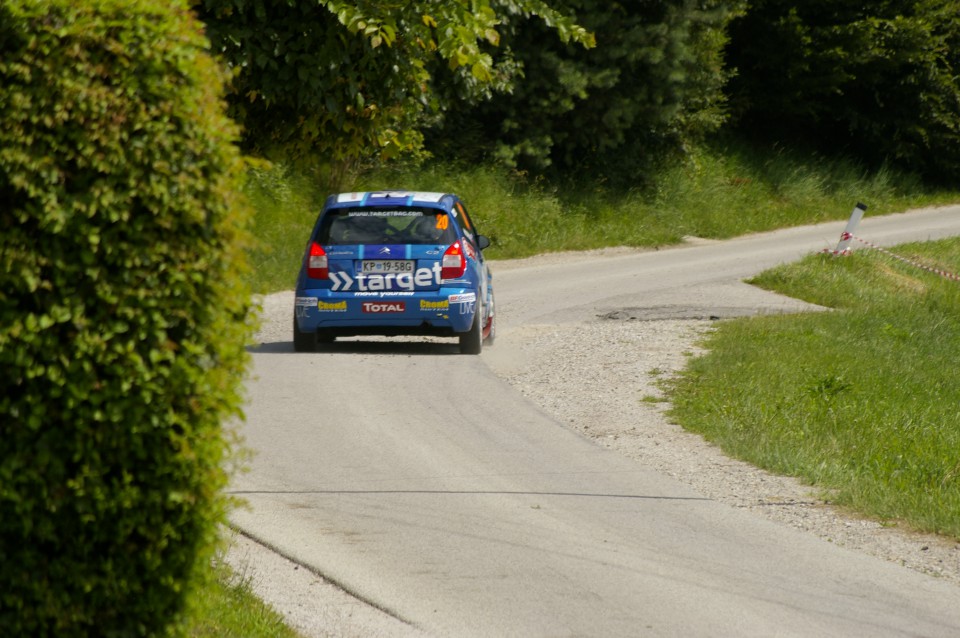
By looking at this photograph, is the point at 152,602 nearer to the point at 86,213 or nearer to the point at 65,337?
the point at 65,337

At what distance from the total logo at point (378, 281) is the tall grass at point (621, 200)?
7.15 m

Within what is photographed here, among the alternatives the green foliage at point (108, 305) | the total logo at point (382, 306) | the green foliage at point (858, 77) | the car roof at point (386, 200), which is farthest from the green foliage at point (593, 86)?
the green foliage at point (108, 305)

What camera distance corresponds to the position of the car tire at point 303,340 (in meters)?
14.2

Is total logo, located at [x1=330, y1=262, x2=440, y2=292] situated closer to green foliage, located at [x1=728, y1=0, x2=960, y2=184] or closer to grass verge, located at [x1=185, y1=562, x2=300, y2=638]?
grass verge, located at [x1=185, y1=562, x2=300, y2=638]

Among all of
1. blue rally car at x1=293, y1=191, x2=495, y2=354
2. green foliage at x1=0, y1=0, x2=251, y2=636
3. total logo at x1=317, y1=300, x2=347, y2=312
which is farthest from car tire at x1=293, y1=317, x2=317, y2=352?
green foliage at x1=0, y1=0, x2=251, y2=636

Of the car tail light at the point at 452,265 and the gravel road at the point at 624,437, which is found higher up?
the car tail light at the point at 452,265

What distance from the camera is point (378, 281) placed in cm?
1390

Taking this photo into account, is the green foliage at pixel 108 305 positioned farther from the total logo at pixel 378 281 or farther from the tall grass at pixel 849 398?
the total logo at pixel 378 281

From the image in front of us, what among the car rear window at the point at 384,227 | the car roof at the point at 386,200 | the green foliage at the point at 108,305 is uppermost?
the green foliage at the point at 108,305

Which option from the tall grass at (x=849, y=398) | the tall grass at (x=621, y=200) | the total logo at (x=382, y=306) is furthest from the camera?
the tall grass at (x=621, y=200)

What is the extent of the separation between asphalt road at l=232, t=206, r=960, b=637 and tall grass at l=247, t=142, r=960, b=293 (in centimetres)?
1025

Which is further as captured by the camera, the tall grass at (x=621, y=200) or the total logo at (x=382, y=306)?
the tall grass at (x=621, y=200)

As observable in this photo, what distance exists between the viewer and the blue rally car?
13898 millimetres

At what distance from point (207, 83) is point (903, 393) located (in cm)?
993
